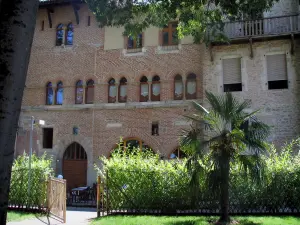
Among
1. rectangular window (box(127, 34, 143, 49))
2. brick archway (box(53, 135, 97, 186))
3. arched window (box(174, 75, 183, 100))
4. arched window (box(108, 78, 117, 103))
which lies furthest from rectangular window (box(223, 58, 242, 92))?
brick archway (box(53, 135, 97, 186))

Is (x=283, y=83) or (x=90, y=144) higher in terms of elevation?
(x=283, y=83)

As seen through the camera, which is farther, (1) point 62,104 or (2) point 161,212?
(1) point 62,104

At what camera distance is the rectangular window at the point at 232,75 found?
1741 cm

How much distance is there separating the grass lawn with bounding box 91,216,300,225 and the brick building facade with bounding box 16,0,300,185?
732 centimetres

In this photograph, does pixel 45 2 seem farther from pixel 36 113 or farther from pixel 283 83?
pixel 283 83

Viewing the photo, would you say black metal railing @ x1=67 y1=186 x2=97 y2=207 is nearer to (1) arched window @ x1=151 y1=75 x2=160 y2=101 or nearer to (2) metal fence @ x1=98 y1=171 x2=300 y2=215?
(2) metal fence @ x1=98 y1=171 x2=300 y2=215

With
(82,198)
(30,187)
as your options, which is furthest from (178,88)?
(30,187)

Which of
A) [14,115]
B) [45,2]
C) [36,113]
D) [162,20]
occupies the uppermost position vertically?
[45,2]

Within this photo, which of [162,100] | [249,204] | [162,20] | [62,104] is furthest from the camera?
[62,104]

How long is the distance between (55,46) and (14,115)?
17675 mm

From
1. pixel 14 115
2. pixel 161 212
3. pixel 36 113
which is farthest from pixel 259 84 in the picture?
pixel 14 115

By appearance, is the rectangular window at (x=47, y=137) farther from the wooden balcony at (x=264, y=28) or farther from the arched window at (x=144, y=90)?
the wooden balcony at (x=264, y=28)

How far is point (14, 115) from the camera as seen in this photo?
4180 mm

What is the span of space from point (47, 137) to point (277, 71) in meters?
13.2
